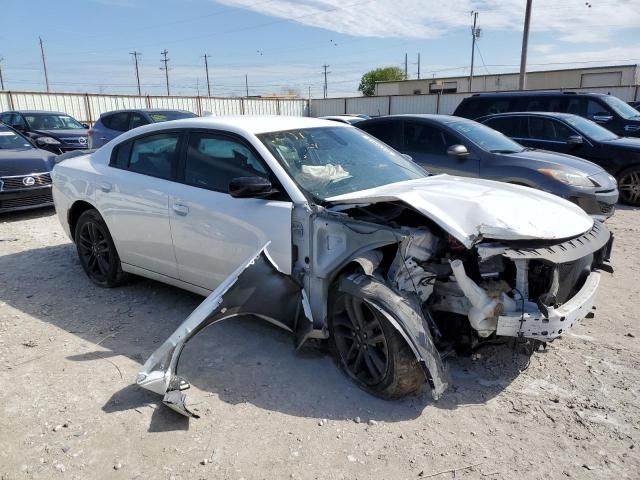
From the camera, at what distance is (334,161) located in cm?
382

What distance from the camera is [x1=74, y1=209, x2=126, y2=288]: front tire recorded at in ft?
15.4

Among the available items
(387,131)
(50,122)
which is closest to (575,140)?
(387,131)

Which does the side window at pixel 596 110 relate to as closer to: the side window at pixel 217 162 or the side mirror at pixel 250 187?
the side window at pixel 217 162

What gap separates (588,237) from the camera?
316 cm

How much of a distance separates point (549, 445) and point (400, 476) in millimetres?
851

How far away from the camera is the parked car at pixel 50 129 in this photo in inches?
499

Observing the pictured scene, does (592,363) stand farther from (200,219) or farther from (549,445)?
(200,219)

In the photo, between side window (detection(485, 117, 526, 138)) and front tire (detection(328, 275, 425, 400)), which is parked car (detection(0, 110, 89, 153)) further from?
front tire (detection(328, 275, 425, 400))

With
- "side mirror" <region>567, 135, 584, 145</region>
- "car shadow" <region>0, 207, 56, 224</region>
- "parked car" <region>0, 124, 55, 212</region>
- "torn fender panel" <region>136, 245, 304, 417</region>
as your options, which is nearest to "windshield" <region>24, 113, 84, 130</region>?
"parked car" <region>0, 124, 55, 212</region>

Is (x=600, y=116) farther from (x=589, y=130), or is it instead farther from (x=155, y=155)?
(x=155, y=155)

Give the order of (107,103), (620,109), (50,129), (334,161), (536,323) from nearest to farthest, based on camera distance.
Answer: (536,323)
(334,161)
(620,109)
(50,129)
(107,103)

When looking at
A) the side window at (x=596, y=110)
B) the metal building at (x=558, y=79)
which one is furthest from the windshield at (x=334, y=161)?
the metal building at (x=558, y=79)

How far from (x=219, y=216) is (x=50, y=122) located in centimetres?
1250

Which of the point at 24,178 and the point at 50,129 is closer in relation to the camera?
the point at 24,178
